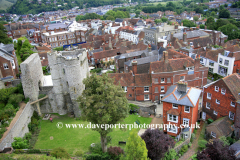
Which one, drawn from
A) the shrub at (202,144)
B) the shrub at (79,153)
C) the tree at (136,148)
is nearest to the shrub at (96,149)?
the shrub at (79,153)

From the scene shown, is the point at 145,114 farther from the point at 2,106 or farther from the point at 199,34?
the point at 199,34

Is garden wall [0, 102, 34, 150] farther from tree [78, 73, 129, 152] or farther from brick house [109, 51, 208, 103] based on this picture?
brick house [109, 51, 208, 103]

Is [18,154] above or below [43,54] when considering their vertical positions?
below

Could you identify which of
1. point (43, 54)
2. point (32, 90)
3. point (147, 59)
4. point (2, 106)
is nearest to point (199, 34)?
point (147, 59)

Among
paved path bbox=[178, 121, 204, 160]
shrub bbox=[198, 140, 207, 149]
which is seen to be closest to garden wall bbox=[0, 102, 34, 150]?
paved path bbox=[178, 121, 204, 160]

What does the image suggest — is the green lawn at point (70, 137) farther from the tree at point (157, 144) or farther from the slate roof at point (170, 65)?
the slate roof at point (170, 65)

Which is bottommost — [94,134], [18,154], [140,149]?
[94,134]

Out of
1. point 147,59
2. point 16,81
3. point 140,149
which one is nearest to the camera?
point 140,149

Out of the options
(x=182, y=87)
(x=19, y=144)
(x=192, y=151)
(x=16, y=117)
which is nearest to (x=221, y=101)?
(x=182, y=87)
